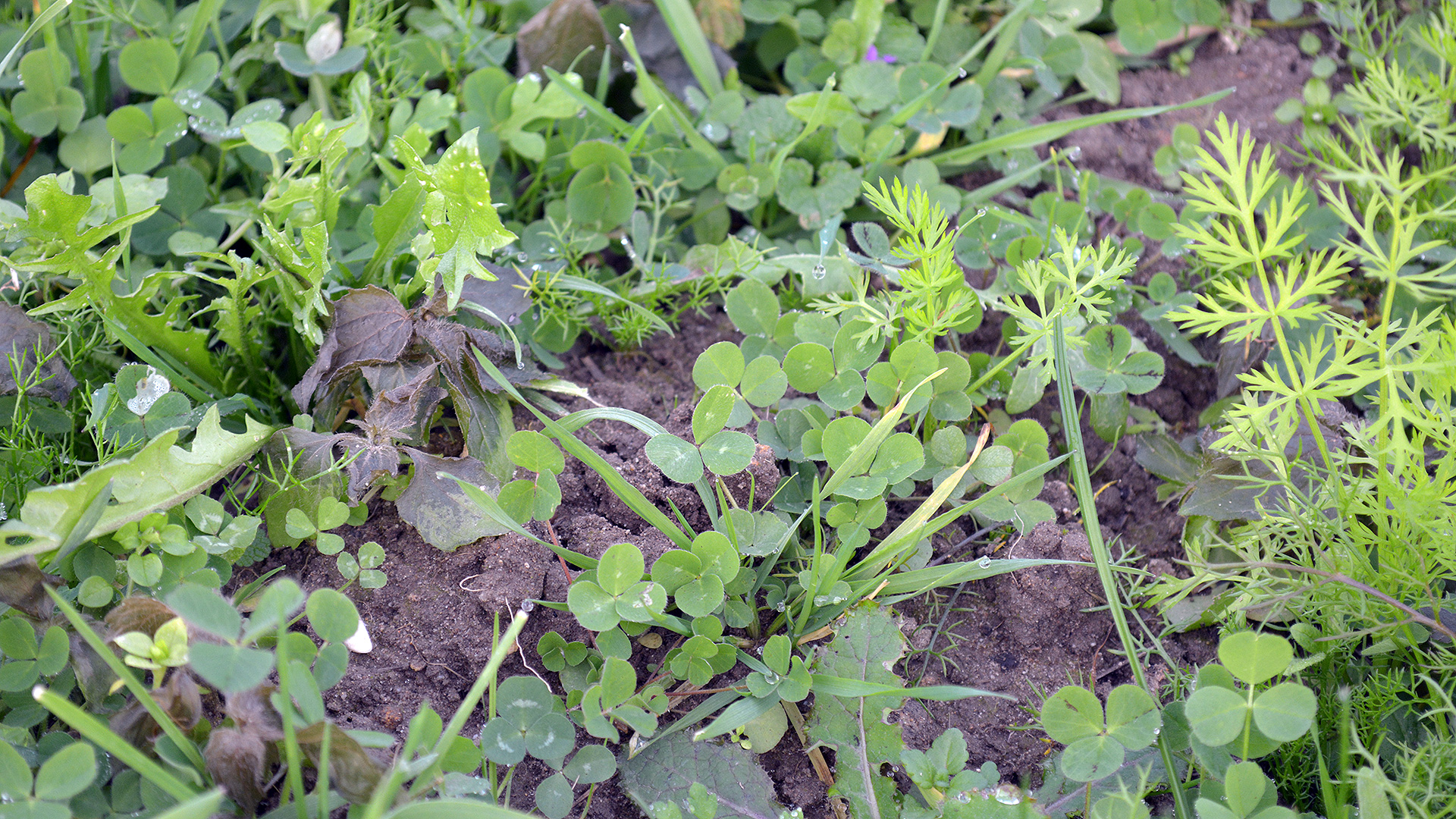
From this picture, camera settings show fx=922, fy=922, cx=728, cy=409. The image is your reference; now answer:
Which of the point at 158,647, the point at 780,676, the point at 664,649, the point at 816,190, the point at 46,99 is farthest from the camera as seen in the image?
the point at 816,190

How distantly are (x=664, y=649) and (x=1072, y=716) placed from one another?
68 centimetres

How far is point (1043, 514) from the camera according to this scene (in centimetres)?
170

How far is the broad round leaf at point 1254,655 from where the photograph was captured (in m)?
1.36

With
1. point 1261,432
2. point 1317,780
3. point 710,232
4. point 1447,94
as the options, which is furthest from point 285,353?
point 1447,94

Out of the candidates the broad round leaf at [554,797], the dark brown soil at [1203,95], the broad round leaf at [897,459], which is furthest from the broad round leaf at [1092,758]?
the dark brown soil at [1203,95]

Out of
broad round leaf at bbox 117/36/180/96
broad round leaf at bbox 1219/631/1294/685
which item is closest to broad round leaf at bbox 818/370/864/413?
broad round leaf at bbox 1219/631/1294/685

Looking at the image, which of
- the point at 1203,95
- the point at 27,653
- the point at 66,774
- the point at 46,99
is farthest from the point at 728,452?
the point at 1203,95

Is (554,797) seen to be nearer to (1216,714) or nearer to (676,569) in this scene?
(676,569)

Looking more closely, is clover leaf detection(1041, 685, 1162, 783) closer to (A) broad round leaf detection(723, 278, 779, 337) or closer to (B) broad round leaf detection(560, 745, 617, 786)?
(B) broad round leaf detection(560, 745, 617, 786)

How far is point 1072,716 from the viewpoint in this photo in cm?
145

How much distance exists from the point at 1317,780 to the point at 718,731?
3.24ft

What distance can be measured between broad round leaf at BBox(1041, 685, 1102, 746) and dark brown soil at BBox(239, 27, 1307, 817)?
0.13 meters

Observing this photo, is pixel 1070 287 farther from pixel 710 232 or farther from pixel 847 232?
pixel 710 232

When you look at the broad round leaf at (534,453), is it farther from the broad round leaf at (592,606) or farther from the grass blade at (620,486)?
the broad round leaf at (592,606)
